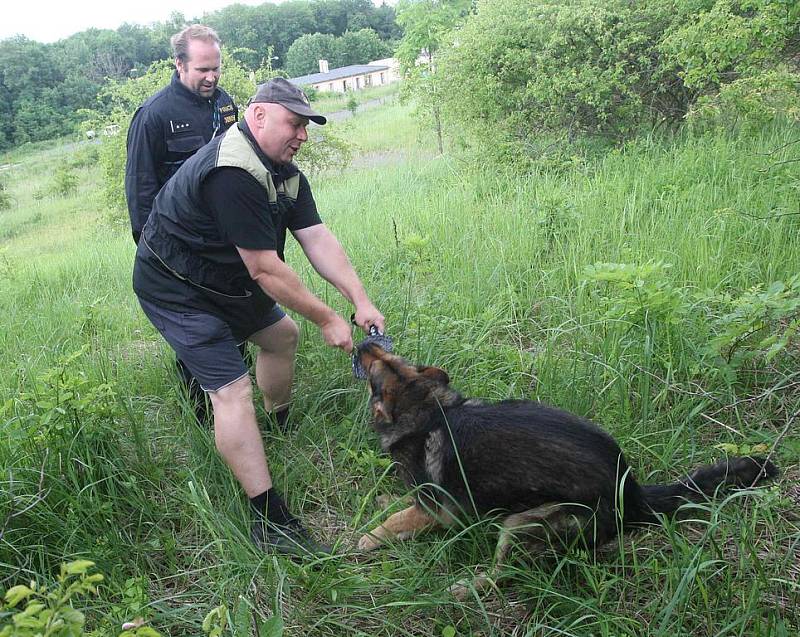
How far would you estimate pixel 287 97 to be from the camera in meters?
2.81

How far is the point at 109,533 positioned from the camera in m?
2.71

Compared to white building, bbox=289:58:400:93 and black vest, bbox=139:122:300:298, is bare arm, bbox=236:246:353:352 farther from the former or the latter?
white building, bbox=289:58:400:93

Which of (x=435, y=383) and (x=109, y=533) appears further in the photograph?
(x=435, y=383)

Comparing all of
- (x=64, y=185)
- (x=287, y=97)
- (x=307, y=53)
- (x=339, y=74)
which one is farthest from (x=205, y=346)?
(x=307, y=53)

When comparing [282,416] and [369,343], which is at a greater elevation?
[369,343]

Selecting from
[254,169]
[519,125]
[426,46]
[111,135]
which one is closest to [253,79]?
[111,135]

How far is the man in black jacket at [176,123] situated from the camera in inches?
162

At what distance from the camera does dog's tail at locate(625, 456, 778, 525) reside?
234cm

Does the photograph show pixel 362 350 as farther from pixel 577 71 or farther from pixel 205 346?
pixel 577 71

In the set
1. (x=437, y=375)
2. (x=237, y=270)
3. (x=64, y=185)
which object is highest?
(x=64, y=185)

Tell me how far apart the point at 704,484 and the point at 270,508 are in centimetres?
197

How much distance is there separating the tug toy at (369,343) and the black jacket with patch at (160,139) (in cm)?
199

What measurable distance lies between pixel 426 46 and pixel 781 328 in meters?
32.0

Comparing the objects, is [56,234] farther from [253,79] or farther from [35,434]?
[35,434]
